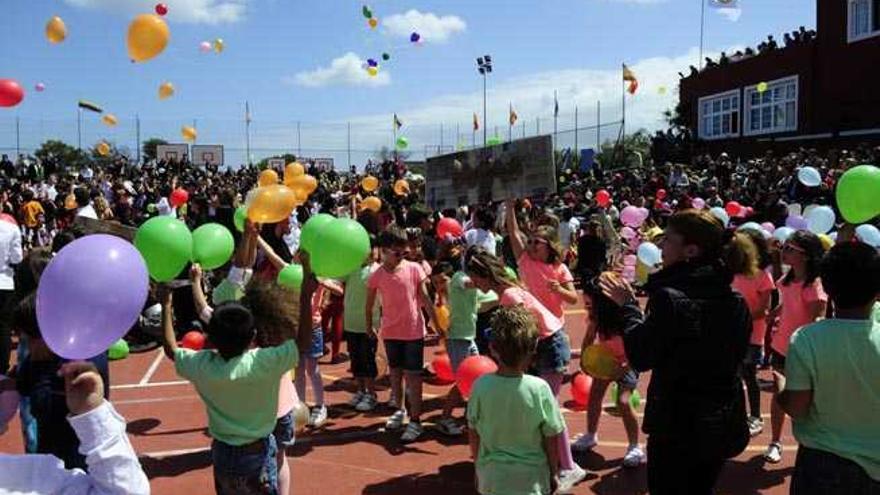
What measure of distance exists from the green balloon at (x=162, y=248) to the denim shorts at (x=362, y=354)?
250 centimetres

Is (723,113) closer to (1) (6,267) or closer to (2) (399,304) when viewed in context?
(2) (399,304)

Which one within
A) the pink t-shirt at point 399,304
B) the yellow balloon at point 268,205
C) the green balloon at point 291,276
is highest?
the yellow balloon at point 268,205

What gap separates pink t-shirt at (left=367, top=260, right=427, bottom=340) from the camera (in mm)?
5875

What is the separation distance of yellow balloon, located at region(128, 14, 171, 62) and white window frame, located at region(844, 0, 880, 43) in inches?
1049

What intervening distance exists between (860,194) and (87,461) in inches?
251

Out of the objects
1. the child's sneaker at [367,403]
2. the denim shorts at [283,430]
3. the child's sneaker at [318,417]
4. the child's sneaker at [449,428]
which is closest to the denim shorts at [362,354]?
the child's sneaker at [367,403]

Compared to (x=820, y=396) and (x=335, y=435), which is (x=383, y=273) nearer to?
(x=335, y=435)

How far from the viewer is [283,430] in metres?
4.15

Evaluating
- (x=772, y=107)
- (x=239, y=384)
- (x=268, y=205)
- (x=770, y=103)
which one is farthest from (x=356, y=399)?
(x=770, y=103)

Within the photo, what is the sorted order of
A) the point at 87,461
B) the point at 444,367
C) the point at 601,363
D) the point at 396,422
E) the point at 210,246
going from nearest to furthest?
the point at 87,461
the point at 601,363
the point at 210,246
the point at 396,422
the point at 444,367

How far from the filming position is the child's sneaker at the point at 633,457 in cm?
517

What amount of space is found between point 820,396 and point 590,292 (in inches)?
87.0

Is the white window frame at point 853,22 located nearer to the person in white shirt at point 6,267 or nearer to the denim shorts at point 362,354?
the denim shorts at point 362,354

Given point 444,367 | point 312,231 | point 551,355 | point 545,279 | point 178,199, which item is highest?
point 178,199
